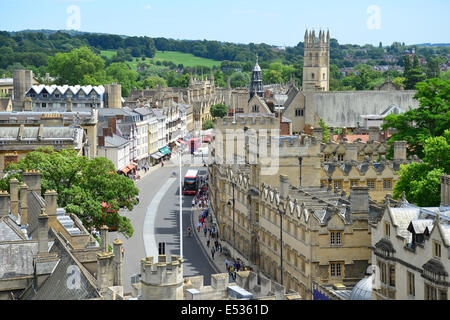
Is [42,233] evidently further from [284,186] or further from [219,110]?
[219,110]

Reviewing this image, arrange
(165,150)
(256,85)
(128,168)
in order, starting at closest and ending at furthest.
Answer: (128,168) < (256,85) < (165,150)

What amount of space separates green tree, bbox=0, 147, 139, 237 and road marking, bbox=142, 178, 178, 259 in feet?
15.7

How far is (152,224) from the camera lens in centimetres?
8212

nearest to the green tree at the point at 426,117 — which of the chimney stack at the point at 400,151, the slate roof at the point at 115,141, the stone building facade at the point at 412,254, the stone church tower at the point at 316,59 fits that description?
the chimney stack at the point at 400,151

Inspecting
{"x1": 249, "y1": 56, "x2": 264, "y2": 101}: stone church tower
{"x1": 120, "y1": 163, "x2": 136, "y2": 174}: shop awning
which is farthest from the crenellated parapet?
{"x1": 249, "y1": 56, "x2": 264, "y2": 101}: stone church tower

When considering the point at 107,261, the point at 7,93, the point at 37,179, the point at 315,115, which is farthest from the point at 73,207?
the point at 7,93

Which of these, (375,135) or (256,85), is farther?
(256,85)

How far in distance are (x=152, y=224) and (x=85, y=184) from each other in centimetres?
1889

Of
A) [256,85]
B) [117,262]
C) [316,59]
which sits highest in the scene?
[316,59]

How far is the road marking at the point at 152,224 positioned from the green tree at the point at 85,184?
479 cm

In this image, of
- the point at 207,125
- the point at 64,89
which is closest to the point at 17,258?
the point at 64,89

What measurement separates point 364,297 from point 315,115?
315 feet

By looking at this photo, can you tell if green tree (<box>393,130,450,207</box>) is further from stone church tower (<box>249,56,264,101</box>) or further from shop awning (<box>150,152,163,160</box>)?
shop awning (<box>150,152,163,160</box>)

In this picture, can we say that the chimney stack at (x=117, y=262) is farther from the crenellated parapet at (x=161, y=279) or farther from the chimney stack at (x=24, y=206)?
the crenellated parapet at (x=161, y=279)
